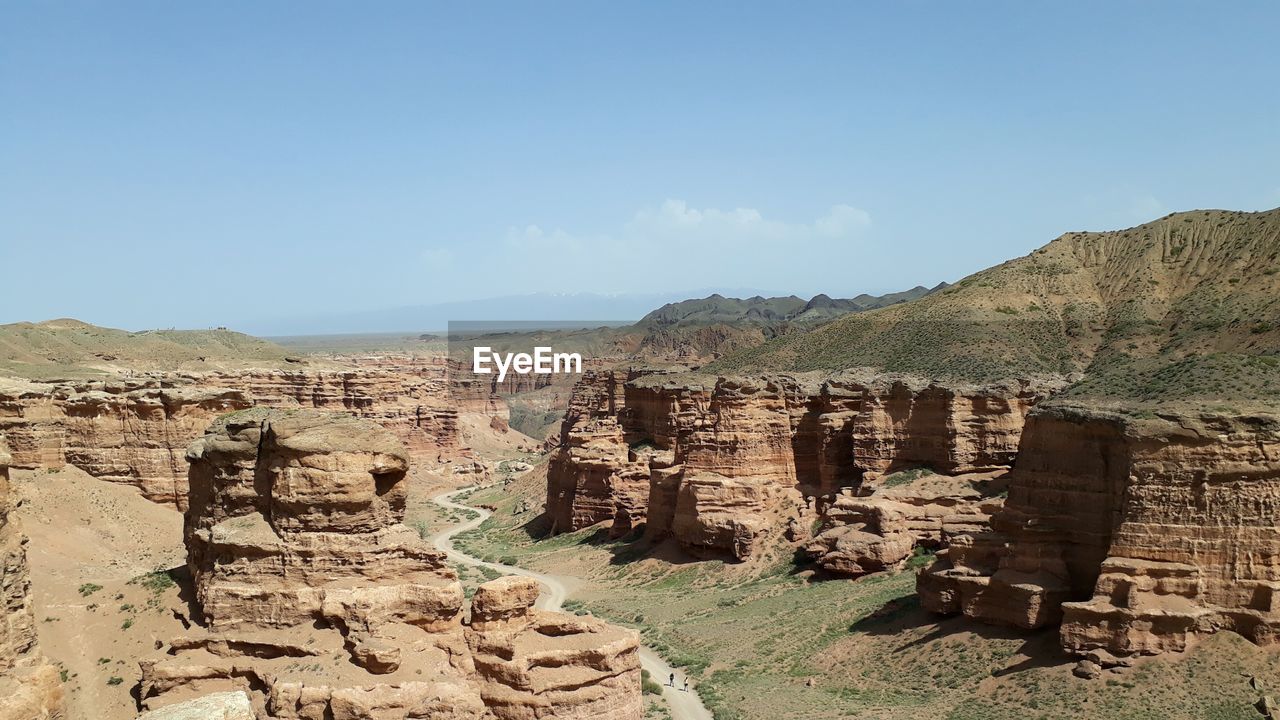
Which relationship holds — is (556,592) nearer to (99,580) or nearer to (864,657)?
(864,657)

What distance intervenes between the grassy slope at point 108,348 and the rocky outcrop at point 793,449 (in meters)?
33.9

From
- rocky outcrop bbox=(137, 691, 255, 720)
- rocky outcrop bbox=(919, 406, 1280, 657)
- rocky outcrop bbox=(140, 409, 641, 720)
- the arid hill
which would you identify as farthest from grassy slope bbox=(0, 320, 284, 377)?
rocky outcrop bbox=(919, 406, 1280, 657)

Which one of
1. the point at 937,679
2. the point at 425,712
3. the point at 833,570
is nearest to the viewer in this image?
the point at 425,712

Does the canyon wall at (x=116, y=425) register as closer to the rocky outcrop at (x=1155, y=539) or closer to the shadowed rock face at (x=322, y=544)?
the shadowed rock face at (x=322, y=544)

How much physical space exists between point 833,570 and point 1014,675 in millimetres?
14662

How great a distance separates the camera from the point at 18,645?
1803 cm

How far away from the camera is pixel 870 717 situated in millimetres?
29984

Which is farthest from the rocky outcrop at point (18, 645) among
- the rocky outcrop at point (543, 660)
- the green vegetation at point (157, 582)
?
the rocky outcrop at point (543, 660)

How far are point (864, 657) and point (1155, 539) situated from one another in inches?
405

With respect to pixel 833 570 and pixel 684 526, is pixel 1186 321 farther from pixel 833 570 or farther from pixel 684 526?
pixel 684 526

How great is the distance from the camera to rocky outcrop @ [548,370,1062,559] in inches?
1844

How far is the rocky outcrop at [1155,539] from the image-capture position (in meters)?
27.6

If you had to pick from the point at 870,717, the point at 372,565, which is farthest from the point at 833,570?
the point at 372,565

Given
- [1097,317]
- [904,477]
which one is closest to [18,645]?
[904,477]
